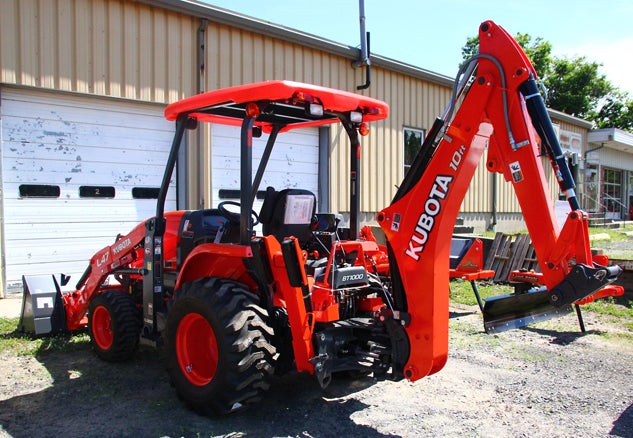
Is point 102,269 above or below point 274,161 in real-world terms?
below

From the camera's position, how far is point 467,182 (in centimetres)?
378

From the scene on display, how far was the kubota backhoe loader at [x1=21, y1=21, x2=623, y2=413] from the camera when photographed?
143 inches

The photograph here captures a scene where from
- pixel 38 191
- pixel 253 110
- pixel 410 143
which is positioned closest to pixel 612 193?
pixel 410 143

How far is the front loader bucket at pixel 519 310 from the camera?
12.3 feet

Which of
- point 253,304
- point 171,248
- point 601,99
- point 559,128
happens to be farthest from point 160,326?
point 601,99

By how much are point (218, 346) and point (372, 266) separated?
1.54 metres

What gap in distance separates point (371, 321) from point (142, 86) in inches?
247

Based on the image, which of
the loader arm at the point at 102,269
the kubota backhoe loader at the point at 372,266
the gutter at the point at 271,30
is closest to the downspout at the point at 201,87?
the gutter at the point at 271,30

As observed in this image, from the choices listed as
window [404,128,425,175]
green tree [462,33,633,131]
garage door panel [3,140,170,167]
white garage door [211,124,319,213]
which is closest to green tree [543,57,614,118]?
green tree [462,33,633,131]

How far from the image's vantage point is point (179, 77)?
9.14 metres

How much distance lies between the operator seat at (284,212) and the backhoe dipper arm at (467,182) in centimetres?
93

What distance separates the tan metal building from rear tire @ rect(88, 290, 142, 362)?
113 inches

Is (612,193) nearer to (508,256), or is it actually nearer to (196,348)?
(508,256)

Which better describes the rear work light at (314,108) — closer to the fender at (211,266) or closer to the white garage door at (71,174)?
the fender at (211,266)
